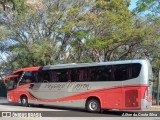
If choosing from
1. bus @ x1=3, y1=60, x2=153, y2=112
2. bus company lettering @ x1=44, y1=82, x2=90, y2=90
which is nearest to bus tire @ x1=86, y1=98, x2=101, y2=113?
bus @ x1=3, y1=60, x2=153, y2=112

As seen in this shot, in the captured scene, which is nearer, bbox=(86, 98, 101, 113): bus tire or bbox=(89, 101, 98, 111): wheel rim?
bbox=(86, 98, 101, 113): bus tire

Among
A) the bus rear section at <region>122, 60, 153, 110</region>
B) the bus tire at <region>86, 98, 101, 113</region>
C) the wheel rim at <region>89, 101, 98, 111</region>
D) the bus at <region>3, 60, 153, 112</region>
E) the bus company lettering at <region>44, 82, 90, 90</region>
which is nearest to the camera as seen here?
the bus rear section at <region>122, 60, 153, 110</region>

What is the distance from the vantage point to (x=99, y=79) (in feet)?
68.0

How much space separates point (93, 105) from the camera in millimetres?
20859

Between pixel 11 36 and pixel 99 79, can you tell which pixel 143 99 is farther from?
pixel 11 36

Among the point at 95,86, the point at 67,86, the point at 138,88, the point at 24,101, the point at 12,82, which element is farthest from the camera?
the point at 12,82

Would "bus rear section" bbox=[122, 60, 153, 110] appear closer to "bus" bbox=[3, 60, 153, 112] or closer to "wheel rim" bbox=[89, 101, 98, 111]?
"bus" bbox=[3, 60, 153, 112]

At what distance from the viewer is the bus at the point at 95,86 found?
18.9 m

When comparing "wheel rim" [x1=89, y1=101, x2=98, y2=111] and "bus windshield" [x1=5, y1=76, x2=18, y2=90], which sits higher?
"bus windshield" [x1=5, y1=76, x2=18, y2=90]

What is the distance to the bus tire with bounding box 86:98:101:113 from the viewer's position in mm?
20586

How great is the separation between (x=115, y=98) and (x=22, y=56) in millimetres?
21727

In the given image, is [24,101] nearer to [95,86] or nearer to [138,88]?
[95,86]

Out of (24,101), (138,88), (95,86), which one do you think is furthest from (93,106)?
(24,101)

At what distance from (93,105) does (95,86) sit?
115cm
